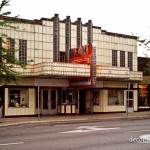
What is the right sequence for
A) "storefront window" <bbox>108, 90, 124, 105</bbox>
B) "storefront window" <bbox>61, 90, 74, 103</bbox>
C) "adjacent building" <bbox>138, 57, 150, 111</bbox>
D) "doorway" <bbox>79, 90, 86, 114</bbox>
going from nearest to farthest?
"storefront window" <bbox>61, 90, 74, 103</bbox> → "doorway" <bbox>79, 90, 86, 114</bbox> → "storefront window" <bbox>108, 90, 124, 105</bbox> → "adjacent building" <bbox>138, 57, 150, 111</bbox>

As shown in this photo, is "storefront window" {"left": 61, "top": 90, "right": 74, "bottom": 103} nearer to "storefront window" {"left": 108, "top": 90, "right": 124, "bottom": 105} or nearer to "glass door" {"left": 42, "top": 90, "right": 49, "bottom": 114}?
"glass door" {"left": 42, "top": 90, "right": 49, "bottom": 114}

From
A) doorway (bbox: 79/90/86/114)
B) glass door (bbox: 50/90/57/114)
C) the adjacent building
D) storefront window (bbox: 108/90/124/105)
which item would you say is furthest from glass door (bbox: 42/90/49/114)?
the adjacent building

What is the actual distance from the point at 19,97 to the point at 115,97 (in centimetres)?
1017

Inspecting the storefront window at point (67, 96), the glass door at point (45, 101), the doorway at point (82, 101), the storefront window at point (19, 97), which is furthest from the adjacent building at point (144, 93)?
the storefront window at point (19, 97)

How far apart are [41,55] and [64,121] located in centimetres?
756

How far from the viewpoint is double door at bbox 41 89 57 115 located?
107ft

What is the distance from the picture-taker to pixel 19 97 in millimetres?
30906

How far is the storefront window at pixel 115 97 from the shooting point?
119 feet

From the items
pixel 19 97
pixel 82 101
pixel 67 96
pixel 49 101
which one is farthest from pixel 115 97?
pixel 19 97

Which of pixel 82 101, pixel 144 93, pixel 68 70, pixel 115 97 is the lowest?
pixel 82 101

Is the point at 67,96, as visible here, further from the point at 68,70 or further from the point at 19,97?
the point at 68,70

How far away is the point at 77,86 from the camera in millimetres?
32188

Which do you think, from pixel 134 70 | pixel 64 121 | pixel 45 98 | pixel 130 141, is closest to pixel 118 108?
pixel 134 70

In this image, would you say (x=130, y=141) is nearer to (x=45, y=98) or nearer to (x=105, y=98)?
(x=45, y=98)
